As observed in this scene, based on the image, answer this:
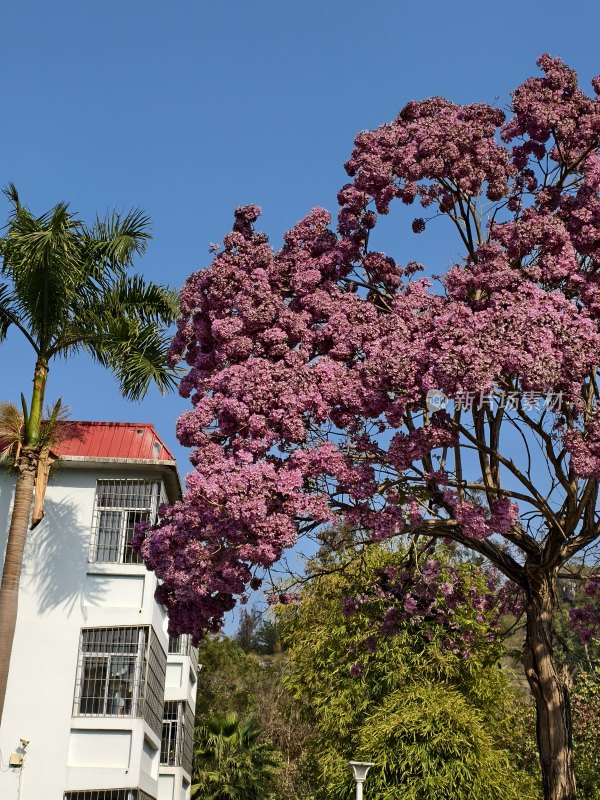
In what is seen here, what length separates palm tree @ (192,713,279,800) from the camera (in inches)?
1201

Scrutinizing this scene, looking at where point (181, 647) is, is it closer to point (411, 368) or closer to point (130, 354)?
point (130, 354)

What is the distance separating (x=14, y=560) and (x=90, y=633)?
9.54ft

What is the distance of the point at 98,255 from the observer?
19.3 m

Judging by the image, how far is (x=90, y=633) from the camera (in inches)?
760

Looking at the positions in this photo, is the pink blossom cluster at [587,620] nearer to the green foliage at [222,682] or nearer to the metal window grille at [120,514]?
the metal window grille at [120,514]

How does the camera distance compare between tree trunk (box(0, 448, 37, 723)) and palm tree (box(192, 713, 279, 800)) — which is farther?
palm tree (box(192, 713, 279, 800))

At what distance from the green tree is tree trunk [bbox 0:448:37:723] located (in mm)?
6753

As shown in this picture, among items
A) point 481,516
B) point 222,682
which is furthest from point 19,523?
point 222,682

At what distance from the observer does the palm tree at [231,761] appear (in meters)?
30.5

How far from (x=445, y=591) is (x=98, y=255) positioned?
983 cm

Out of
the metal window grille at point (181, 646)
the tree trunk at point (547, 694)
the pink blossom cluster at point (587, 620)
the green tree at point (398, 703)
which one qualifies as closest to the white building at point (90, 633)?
the green tree at point (398, 703)

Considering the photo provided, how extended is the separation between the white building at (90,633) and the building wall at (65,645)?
0.07 feet

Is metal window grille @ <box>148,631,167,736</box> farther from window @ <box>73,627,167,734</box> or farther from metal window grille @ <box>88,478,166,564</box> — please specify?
metal window grille @ <box>88,478,166,564</box>

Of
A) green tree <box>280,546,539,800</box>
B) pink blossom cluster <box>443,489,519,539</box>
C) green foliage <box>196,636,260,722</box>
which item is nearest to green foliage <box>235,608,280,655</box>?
green foliage <box>196,636,260,722</box>
